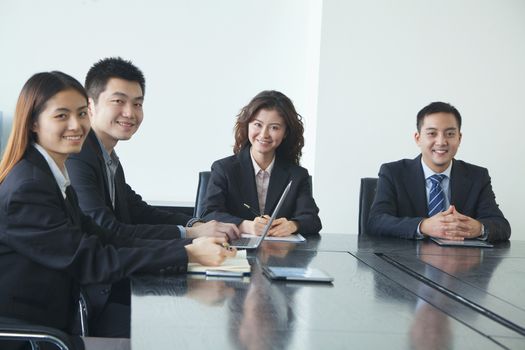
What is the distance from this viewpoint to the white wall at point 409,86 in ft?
17.4

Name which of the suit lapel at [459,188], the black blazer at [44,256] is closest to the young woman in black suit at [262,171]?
the suit lapel at [459,188]

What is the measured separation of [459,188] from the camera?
383 cm

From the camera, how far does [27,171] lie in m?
2.07

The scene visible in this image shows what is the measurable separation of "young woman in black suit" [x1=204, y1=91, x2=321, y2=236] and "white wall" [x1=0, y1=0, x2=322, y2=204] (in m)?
1.46

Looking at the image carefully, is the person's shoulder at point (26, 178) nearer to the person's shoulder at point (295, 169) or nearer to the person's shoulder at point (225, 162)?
the person's shoulder at point (225, 162)

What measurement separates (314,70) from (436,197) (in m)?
1.89

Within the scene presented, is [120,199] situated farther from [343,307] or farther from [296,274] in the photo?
[343,307]

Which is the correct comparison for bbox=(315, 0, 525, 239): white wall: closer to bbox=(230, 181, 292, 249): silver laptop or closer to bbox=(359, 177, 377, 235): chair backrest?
bbox=(359, 177, 377, 235): chair backrest

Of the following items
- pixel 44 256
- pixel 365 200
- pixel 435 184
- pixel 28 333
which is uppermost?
pixel 435 184

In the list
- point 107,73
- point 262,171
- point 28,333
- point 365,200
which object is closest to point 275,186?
point 262,171

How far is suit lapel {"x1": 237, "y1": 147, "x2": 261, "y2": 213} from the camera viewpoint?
12.4ft

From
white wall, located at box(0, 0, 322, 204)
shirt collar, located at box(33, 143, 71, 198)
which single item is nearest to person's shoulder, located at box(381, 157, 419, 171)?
white wall, located at box(0, 0, 322, 204)

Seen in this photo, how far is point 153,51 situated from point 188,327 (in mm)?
4148

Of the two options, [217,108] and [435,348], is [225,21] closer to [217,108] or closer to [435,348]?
[217,108]
